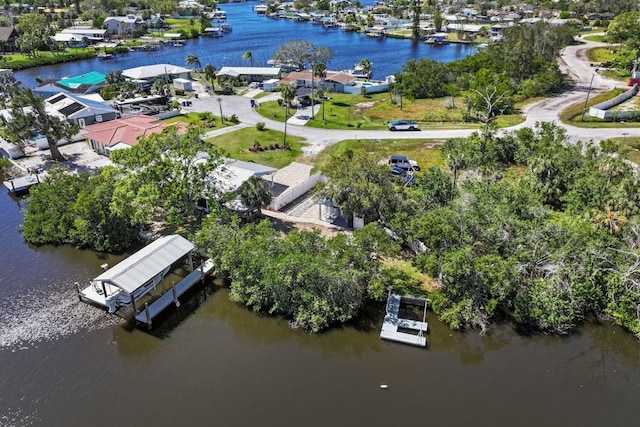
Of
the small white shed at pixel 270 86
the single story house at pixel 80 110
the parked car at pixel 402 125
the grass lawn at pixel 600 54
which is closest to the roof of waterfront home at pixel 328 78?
the small white shed at pixel 270 86

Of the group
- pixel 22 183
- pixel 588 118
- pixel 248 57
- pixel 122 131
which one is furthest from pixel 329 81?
pixel 22 183

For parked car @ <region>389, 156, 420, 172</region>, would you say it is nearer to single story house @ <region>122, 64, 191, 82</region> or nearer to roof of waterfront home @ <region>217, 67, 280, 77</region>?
roof of waterfront home @ <region>217, 67, 280, 77</region>

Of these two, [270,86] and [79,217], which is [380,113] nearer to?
[270,86]

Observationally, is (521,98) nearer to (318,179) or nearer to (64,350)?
(318,179)

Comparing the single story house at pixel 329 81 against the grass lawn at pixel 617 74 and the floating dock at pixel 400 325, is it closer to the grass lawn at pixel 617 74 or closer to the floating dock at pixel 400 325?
the grass lawn at pixel 617 74

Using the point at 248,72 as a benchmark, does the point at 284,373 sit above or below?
below
